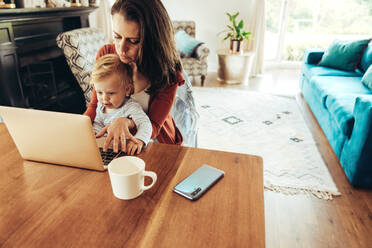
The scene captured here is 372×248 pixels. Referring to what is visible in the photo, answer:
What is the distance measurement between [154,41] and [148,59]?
8 cm

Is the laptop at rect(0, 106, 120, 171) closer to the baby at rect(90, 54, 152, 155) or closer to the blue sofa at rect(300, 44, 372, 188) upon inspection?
the baby at rect(90, 54, 152, 155)

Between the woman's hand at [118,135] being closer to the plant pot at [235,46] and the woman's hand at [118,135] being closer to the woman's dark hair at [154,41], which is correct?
the woman's dark hair at [154,41]

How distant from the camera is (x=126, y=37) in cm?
96

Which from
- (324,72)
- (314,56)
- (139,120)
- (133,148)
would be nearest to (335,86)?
(324,72)

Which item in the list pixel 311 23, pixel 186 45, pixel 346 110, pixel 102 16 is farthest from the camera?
pixel 311 23

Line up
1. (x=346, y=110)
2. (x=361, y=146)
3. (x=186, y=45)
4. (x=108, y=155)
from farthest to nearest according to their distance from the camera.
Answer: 1. (x=186, y=45)
2. (x=346, y=110)
3. (x=361, y=146)
4. (x=108, y=155)

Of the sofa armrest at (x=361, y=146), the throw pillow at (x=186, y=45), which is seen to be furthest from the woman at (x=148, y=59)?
the throw pillow at (x=186, y=45)

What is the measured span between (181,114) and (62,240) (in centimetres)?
88

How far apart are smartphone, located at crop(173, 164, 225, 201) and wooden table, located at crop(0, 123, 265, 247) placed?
14 millimetres

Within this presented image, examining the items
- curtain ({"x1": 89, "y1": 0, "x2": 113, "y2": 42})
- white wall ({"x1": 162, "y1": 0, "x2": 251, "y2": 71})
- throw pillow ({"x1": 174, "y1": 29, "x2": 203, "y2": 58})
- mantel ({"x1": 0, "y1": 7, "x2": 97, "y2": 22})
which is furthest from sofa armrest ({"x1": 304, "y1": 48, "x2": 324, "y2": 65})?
curtain ({"x1": 89, "y1": 0, "x2": 113, "y2": 42})

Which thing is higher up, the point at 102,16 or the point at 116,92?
the point at 102,16

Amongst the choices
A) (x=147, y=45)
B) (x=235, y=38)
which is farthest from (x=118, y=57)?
(x=235, y=38)

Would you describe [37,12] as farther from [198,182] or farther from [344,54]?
[344,54]

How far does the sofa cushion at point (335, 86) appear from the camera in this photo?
2.28 m
